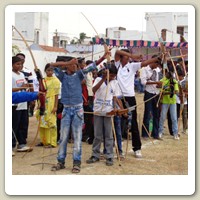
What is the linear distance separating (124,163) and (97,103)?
1030 millimetres

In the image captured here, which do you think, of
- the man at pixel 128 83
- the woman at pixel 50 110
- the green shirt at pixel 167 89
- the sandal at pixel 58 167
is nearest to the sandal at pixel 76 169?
the sandal at pixel 58 167

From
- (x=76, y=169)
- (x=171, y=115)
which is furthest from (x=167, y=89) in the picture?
(x=76, y=169)

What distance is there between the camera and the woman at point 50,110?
21.7 feet

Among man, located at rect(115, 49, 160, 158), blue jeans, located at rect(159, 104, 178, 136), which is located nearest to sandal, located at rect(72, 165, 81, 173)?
man, located at rect(115, 49, 160, 158)

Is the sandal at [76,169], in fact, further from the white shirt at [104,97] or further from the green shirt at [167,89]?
the green shirt at [167,89]

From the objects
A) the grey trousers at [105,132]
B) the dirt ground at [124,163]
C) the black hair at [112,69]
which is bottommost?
the dirt ground at [124,163]

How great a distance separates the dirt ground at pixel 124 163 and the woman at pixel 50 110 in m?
0.23

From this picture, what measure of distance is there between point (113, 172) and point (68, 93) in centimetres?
129

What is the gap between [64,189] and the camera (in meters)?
4.44

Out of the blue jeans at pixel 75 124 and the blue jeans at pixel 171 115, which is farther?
the blue jeans at pixel 171 115

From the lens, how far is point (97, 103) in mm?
5473

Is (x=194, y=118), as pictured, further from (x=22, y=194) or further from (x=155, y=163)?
(x=22, y=194)

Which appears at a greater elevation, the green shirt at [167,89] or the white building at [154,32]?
the white building at [154,32]

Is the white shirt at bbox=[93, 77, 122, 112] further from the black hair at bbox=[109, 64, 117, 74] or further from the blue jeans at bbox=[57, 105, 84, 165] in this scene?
the blue jeans at bbox=[57, 105, 84, 165]
